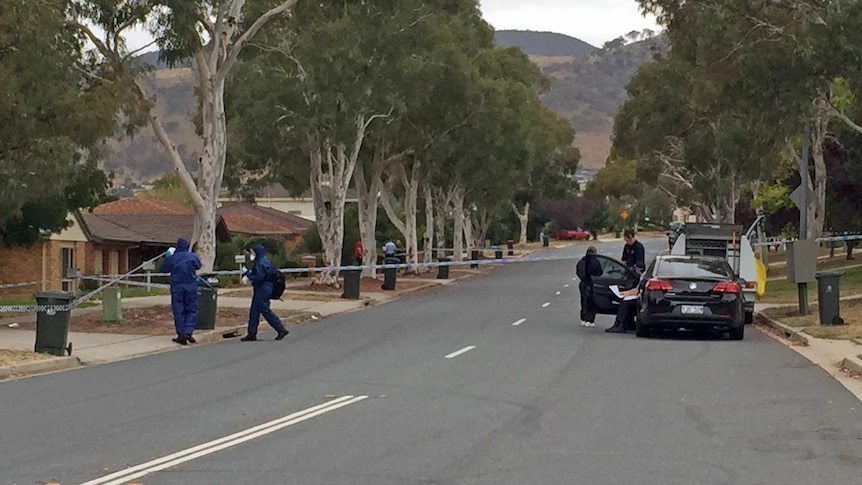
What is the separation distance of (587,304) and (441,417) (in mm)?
12652

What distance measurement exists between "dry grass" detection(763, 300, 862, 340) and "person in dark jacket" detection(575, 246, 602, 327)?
383cm

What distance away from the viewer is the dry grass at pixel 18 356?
16.6 meters

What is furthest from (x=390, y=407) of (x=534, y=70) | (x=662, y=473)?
(x=534, y=70)

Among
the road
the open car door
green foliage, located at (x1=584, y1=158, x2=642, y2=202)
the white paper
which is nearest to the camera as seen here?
the road

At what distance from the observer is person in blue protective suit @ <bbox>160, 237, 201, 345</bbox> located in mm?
20500

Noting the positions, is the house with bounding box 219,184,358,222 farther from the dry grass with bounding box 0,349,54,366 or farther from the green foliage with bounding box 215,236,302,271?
the dry grass with bounding box 0,349,54,366

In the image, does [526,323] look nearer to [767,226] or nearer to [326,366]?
[326,366]

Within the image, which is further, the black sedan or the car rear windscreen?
the car rear windscreen

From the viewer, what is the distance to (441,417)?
11.7m

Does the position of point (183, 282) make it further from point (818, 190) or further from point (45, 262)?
point (45, 262)

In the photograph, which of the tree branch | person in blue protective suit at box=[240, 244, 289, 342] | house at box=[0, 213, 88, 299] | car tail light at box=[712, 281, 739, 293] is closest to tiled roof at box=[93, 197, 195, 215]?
house at box=[0, 213, 88, 299]

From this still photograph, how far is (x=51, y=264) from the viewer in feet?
159

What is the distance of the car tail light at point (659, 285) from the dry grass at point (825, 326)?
8.87 ft

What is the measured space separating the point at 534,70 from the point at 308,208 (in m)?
46.1
